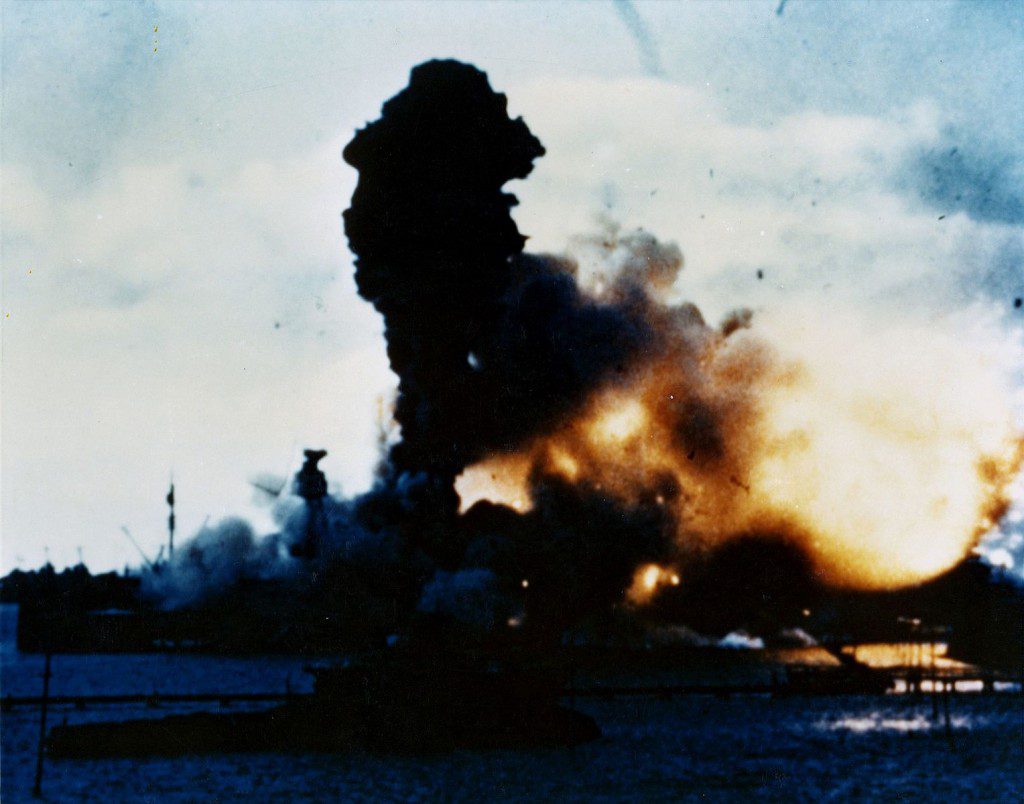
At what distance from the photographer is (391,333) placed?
11869 centimetres

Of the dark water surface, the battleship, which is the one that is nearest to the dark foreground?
the dark water surface

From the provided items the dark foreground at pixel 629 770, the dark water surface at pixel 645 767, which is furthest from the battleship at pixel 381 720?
the dark water surface at pixel 645 767

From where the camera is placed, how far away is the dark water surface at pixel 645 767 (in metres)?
54.8

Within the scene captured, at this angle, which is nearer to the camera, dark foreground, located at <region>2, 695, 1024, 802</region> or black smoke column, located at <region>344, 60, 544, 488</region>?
dark foreground, located at <region>2, 695, 1024, 802</region>

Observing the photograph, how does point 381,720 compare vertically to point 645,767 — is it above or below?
above

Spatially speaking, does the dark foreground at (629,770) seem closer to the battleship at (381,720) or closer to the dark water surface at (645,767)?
the dark water surface at (645,767)

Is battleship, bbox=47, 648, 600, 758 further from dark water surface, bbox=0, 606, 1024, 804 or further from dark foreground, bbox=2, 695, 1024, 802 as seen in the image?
dark water surface, bbox=0, 606, 1024, 804

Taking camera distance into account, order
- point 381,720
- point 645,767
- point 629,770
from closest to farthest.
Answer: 1. point 629,770
2. point 645,767
3. point 381,720

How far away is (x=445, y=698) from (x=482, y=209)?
57.1m

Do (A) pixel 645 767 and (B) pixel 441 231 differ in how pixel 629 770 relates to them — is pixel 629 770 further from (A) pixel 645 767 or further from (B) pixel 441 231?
(B) pixel 441 231

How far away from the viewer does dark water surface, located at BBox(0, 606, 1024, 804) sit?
54844mm

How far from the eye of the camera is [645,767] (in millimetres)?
63469

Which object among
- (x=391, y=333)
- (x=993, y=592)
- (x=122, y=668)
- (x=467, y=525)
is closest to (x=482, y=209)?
(x=391, y=333)

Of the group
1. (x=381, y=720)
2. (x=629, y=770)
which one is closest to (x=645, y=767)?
(x=629, y=770)
